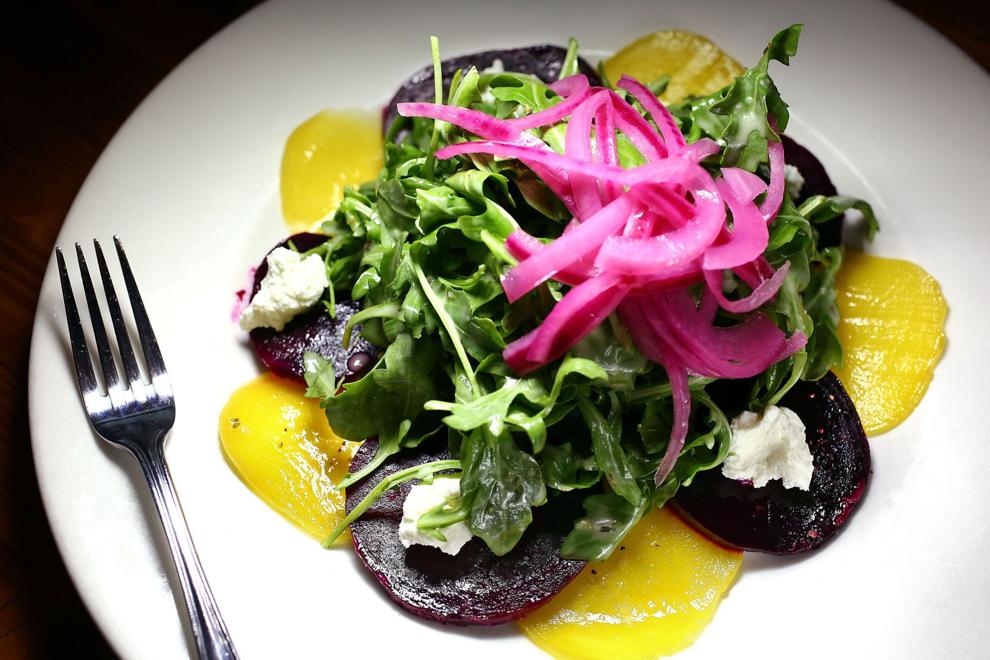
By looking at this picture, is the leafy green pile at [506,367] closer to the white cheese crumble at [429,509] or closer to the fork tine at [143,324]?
the white cheese crumble at [429,509]

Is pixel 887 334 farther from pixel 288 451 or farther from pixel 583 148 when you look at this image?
pixel 288 451

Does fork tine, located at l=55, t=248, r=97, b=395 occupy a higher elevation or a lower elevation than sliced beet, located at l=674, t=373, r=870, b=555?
higher

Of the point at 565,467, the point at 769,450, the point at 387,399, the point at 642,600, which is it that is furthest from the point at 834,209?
the point at 387,399

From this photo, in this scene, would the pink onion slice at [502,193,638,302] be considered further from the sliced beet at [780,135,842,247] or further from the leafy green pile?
the sliced beet at [780,135,842,247]

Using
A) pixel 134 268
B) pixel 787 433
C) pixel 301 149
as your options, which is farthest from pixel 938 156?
pixel 134 268

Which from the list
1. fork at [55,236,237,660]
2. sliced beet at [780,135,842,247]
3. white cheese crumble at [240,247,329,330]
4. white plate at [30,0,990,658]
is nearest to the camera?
fork at [55,236,237,660]

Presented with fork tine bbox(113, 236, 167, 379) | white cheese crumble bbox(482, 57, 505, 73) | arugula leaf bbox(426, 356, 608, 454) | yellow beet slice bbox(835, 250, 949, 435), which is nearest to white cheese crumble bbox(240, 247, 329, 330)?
fork tine bbox(113, 236, 167, 379)

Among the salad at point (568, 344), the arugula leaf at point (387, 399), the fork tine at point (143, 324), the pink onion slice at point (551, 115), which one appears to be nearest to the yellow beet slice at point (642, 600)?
the salad at point (568, 344)
